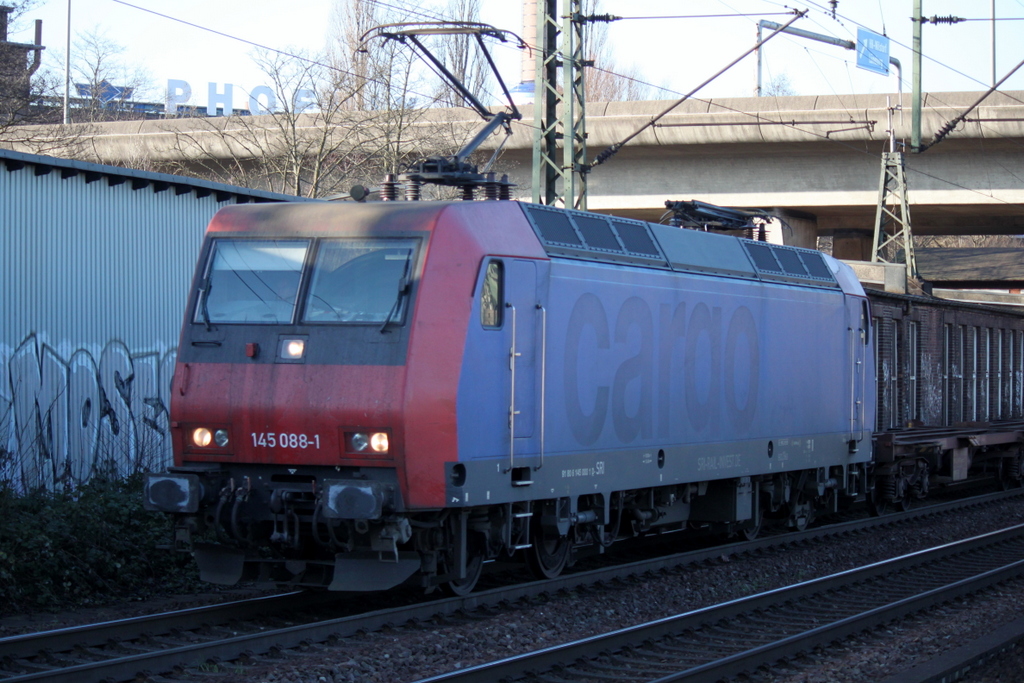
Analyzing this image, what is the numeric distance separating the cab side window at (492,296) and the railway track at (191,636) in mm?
2125

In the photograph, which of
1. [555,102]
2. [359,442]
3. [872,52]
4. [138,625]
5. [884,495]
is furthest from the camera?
[872,52]

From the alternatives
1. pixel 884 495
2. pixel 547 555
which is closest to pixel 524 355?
pixel 547 555

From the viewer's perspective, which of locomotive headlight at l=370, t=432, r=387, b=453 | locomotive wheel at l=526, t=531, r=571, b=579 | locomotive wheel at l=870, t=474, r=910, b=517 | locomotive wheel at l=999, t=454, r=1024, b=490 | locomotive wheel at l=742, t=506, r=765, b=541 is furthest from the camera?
locomotive wheel at l=999, t=454, r=1024, b=490

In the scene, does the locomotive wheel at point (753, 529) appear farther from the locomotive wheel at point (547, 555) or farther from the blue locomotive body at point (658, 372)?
the locomotive wheel at point (547, 555)

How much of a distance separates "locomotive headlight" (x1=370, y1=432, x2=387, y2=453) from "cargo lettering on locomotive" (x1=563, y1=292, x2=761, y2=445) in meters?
1.95

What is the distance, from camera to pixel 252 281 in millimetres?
9031

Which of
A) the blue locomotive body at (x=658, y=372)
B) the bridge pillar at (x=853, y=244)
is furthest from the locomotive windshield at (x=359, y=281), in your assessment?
the bridge pillar at (x=853, y=244)

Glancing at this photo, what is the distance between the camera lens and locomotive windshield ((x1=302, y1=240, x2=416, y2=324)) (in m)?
8.52

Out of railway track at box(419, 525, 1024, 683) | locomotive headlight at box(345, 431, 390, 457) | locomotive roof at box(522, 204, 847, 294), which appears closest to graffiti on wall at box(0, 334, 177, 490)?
locomotive headlight at box(345, 431, 390, 457)

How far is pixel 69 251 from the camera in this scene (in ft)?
41.1

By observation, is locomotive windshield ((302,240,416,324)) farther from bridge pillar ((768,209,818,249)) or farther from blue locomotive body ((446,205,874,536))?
bridge pillar ((768,209,818,249))

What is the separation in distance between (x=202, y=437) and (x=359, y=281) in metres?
1.63

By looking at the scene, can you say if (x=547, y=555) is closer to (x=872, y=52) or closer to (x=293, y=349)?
(x=293, y=349)

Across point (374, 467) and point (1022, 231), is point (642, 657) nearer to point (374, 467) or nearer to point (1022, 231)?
point (374, 467)
